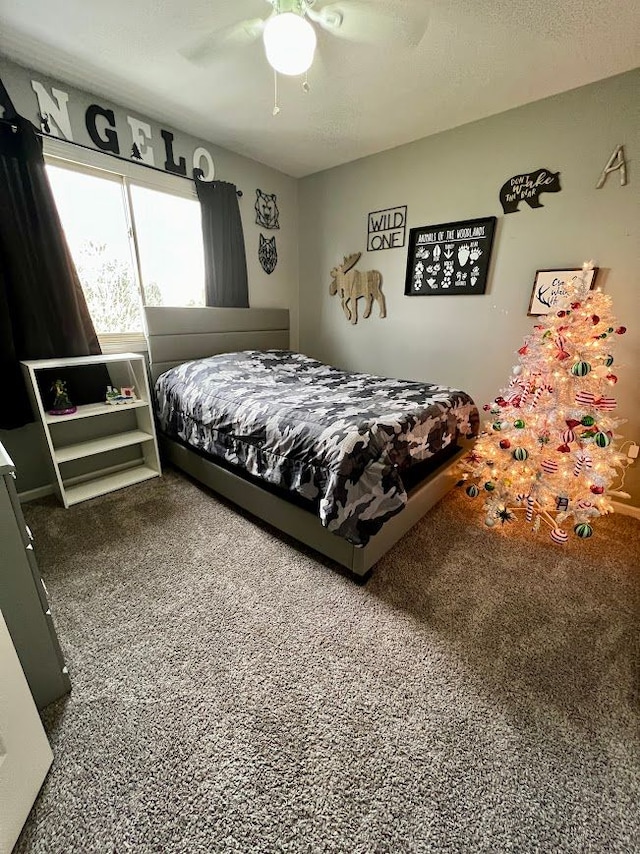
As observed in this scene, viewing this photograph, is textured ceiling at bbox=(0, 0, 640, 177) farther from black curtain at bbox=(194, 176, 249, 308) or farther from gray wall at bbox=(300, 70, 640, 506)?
black curtain at bbox=(194, 176, 249, 308)

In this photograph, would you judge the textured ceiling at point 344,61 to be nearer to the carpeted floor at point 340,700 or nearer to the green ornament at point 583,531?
the green ornament at point 583,531

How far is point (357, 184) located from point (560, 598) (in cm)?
357

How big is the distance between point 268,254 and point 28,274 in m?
2.11

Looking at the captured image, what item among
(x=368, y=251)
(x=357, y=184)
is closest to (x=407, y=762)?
(x=368, y=251)

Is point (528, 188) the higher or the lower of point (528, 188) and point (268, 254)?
the higher

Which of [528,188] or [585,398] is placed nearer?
[585,398]

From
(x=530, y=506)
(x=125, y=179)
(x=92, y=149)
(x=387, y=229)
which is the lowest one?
(x=530, y=506)

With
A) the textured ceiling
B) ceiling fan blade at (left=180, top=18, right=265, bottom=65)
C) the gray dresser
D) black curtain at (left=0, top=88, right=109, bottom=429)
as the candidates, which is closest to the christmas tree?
the textured ceiling

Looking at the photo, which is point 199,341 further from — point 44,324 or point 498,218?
point 498,218

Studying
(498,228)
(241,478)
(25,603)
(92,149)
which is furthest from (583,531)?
(92,149)

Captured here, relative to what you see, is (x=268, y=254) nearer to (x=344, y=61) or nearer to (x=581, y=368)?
(x=344, y=61)

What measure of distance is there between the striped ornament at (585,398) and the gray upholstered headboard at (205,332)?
2.74 metres

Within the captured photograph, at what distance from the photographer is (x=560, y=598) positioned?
65.4 inches

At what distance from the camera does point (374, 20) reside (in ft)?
5.45
